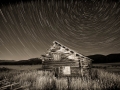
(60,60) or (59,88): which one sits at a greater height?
(60,60)

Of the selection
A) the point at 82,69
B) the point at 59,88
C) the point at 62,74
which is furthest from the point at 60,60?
the point at 59,88

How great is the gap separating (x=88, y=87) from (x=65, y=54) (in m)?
7.00

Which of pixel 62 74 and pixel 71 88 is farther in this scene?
pixel 62 74

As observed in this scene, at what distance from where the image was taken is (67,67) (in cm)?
1719

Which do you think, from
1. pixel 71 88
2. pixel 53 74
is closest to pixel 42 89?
pixel 71 88

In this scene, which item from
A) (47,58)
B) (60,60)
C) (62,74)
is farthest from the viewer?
(47,58)

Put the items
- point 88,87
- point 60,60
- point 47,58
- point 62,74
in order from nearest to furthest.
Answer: point 88,87 < point 62,74 < point 60,60 < point 47,58

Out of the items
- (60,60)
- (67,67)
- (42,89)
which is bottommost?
(42,89)

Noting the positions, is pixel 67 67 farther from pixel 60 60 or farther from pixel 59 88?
pixel 59 88

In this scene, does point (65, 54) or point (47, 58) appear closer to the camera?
point (65, 54)

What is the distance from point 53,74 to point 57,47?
4565mm

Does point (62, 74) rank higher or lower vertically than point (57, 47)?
lower

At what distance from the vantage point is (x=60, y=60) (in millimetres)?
18047

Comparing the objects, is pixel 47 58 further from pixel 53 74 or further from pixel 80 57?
pixel 80 57
